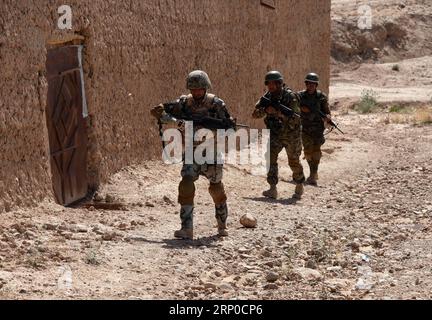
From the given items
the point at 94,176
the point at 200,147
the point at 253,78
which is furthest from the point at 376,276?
the point at 253,78

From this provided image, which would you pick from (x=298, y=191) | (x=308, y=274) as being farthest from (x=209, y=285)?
(x=298, y=191)

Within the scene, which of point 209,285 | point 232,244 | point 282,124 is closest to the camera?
point 209,285

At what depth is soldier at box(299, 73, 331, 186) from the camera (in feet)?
36.1

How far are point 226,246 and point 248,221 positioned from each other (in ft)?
3.02

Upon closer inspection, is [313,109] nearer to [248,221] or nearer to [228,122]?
[248,221]

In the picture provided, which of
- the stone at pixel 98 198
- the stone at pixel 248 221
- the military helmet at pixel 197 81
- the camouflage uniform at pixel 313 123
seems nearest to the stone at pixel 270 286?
the military helmet at pixel 197 81

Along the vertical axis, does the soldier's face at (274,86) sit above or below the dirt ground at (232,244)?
above

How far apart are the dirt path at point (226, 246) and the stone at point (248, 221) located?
10 centimetres

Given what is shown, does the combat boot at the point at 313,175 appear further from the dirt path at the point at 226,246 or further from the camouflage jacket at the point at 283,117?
the camouflage jacket at the point at 283,117

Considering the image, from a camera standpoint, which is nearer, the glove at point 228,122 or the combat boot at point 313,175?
the glove at point 228,122

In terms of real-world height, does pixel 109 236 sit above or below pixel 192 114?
below

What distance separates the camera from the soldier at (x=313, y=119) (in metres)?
11.0

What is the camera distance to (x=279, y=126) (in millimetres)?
9898
